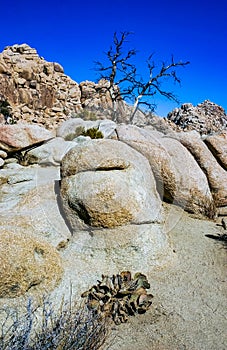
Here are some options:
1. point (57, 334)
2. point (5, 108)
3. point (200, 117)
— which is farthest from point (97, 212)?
point (5, 108)

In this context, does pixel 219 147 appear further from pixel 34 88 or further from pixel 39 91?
pixel 34 88

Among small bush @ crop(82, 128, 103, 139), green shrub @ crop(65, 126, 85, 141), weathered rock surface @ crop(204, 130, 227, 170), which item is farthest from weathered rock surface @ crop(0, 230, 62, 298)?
green shrub @ crop(65, 126, 85, 141)

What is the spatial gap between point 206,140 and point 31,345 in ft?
22.3

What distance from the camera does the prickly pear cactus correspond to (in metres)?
3.93

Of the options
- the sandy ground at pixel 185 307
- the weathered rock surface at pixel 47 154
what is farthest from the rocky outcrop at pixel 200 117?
the sandy ground at pixel 185 307

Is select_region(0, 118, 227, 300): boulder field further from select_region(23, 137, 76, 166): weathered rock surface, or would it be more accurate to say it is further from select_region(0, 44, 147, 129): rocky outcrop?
select_region(0, 44, 147, 129): rocky outcrop

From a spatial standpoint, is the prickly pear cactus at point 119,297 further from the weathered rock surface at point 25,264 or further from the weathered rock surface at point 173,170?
the weathered rock surface at point 173,170

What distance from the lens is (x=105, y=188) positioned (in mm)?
5094

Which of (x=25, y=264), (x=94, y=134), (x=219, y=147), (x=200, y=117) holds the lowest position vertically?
(x=25, y=264)

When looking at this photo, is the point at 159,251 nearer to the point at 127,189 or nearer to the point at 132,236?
the point at 132,236

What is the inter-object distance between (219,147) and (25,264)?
608 centimetres

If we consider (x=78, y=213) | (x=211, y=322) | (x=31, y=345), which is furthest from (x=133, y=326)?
(x=78, y=213)

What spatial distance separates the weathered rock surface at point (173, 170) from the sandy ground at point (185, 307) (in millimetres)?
1347

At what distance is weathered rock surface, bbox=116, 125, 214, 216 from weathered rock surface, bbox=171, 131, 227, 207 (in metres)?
0.25
